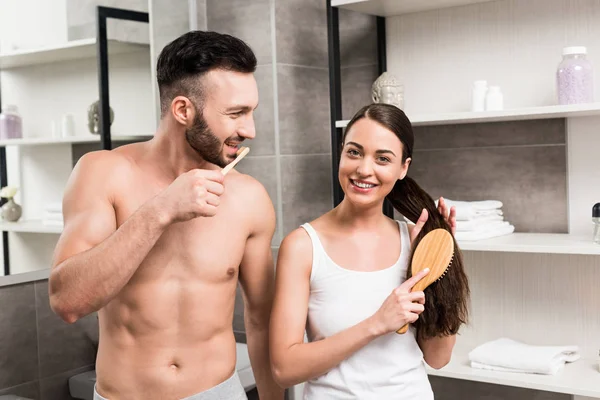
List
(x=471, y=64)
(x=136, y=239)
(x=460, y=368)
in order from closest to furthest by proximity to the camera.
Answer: (x=136, y=239) < (x=460, y=368) < (x=471, y=64)

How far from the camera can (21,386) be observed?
7.84ft

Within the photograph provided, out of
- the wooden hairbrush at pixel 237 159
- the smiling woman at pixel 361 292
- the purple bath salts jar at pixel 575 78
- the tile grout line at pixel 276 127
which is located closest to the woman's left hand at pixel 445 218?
the smiling woman at pixel 361 292

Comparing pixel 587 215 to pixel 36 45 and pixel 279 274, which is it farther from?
pixel 36 45

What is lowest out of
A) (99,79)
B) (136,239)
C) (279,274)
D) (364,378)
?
(364,378)

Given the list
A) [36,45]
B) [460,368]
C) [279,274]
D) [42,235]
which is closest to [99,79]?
[36,45]

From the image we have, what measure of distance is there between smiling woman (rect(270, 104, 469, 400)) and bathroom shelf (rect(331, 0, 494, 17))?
96 cm

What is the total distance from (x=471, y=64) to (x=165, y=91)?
4.42 ft

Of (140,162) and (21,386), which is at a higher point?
(140,162)

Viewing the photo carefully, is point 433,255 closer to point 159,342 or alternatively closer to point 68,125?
point 159,342

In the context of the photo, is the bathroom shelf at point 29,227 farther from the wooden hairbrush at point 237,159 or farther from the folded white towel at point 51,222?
the wooden hairbrush at point 237,159

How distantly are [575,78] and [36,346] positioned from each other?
1.85 meters

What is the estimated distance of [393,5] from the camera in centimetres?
246

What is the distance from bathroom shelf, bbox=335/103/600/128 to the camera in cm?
207

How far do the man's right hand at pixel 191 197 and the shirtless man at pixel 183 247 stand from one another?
2 cm
